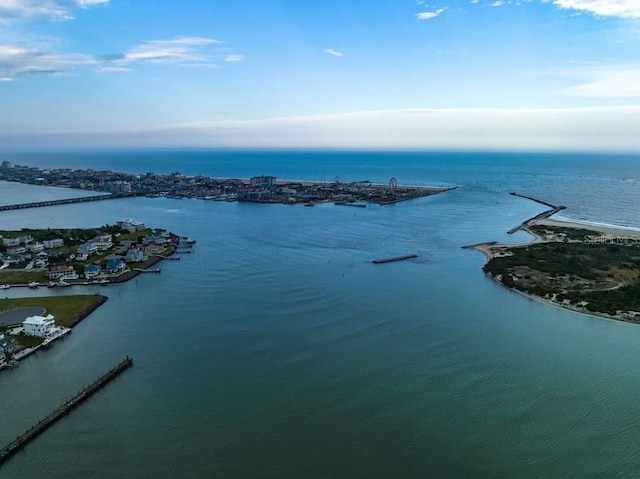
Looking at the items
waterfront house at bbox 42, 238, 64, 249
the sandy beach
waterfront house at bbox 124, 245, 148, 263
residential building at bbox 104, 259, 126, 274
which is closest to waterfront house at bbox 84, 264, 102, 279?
residential building at bbox 104, 259, 126, 274

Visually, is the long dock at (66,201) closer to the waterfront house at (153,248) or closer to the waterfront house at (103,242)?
the waterfront house at (103,242)

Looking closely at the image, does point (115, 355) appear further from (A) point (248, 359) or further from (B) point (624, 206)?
(B) point (624, 206)

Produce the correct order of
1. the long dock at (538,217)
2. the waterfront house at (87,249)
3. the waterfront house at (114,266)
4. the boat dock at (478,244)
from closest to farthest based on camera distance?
the waterfront house at (114,266) → the waterfront house at (87,249) → the boat dock at (478,244) → the long dock at (538,217)

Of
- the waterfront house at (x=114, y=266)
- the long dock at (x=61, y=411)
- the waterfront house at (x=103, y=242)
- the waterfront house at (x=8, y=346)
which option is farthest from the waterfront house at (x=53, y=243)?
the long dock at (x=61, y=411)

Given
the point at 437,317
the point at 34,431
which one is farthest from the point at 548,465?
the point at 34,431

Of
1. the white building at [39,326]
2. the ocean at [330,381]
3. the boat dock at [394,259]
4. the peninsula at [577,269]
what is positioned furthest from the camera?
the boat dock at [394,259]

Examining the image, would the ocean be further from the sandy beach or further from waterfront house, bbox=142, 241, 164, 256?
the sandy beach
